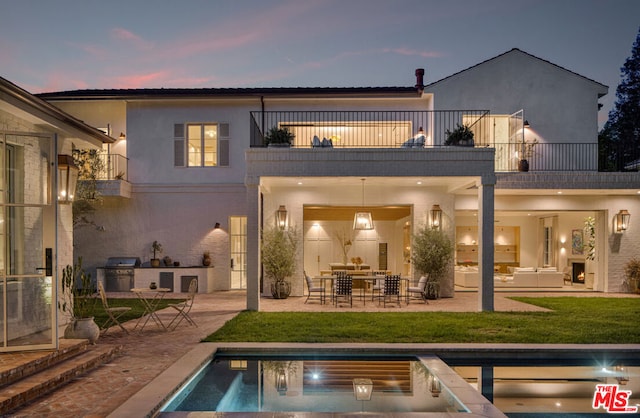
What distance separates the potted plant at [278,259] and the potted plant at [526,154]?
23.0ft

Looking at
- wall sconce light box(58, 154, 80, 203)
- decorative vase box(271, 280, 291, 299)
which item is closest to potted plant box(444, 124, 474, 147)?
decorative vase box(271, 280, 291, 299)

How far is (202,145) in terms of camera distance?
15.3 metres

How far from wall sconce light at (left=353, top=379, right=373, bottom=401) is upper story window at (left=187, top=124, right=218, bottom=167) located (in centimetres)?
1106

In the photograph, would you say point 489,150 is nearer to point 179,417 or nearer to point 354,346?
point 354,346

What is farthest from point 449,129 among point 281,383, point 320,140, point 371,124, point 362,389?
point 281,383

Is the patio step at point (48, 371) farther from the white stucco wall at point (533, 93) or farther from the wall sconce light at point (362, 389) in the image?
the white stucco wall at point (533, 93)

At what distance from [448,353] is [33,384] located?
5.27 meters

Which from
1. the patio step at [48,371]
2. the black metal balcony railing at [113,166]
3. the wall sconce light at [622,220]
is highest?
the black metal balcony railing at [113,166]

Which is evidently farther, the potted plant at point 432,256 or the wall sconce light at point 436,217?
the wall sconce light at point 436,217

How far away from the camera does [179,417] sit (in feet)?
13.9

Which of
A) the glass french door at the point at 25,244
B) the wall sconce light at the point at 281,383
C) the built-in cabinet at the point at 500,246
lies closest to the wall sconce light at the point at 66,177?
the glass french door at the point at 25,244

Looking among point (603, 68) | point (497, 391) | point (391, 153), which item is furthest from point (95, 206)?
point (603, 68)

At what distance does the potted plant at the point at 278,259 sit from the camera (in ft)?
41.6

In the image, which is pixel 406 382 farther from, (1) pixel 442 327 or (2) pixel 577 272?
(2) pixel 577 272
